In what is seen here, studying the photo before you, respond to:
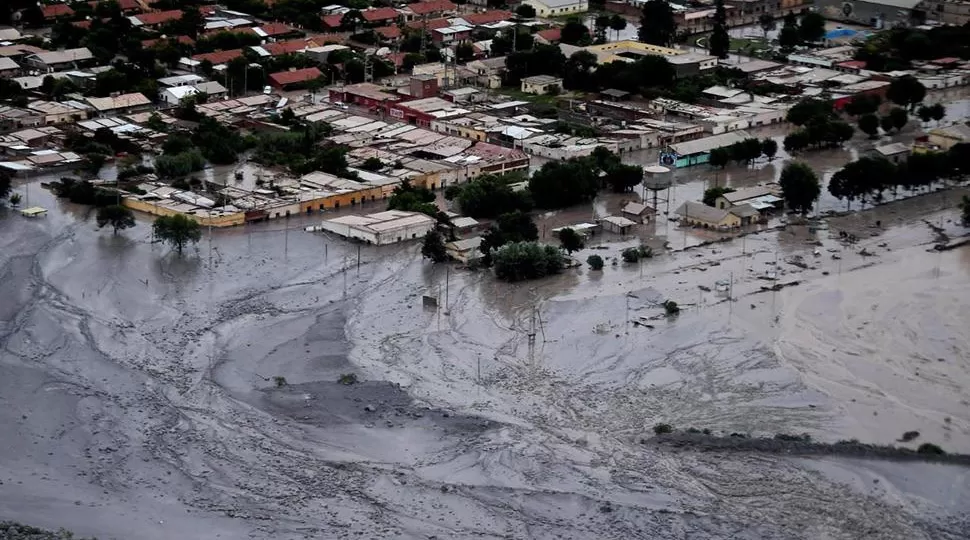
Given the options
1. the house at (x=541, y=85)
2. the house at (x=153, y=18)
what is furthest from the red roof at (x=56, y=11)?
the house at (x=541, y=85)

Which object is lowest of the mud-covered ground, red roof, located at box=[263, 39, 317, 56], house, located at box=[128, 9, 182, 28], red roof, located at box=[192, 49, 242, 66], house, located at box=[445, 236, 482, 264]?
the mud-covered ground

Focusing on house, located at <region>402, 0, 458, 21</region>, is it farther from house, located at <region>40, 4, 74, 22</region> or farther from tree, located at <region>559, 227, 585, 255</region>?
tree, located at <region>559, 227, 585, 255</region>

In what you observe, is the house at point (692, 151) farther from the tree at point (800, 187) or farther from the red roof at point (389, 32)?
the red roof at point (389, 32)

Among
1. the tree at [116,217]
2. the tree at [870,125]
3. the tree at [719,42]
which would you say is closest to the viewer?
the tree at [116,217]

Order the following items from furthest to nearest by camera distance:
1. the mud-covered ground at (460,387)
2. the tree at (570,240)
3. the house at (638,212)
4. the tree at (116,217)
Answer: the house at (638,212) → the tree at (116,217) → the tree at (570,240) → the mud-covered ground at (460,387)

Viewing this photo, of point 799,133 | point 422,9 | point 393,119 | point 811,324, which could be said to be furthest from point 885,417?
point 422,9

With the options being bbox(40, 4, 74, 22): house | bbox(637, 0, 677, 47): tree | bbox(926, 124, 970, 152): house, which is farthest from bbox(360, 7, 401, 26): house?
bbox(926, 124, 970, 152): house

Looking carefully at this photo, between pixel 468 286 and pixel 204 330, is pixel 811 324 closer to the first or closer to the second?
pixel 468 286
